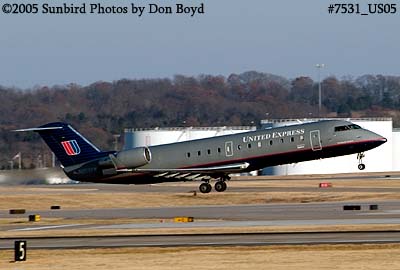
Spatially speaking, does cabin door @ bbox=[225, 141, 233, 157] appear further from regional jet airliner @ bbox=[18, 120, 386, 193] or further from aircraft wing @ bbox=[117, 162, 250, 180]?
aircraft wing @ bbox=[117, 162, 250, 180]

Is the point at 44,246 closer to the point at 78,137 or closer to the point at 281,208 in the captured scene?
the point at 281,208

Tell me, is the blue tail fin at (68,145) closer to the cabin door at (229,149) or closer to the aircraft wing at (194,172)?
the aircraft wing at (194,172)

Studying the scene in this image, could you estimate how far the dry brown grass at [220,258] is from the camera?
116 ft

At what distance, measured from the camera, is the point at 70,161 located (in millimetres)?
78750

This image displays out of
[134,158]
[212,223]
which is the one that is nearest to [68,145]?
[134,158]

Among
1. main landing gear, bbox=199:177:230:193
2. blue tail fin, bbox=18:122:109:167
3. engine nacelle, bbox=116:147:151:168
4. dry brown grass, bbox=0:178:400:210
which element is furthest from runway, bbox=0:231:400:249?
blue tail fin, bbox=18:122:109:167

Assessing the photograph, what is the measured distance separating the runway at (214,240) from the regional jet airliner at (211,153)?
25402mm

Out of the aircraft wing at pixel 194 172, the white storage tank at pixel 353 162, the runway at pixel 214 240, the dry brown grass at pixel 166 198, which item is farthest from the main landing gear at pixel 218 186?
the white storage tank at pixel 353 162

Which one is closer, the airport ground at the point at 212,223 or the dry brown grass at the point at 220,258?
the dry brown grass at the point at 220,258

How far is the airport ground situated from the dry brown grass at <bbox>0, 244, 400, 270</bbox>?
33 millimetres

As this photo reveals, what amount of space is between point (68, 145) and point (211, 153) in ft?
34.8

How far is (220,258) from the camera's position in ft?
123

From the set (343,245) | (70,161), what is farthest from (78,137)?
(343,245)

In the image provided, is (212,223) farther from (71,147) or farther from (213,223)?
(71,147)
